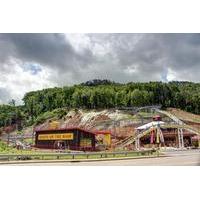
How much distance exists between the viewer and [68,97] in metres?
17.9

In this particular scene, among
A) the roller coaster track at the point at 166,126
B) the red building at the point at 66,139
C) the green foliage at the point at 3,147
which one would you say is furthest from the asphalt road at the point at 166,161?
the green foliage at the point at 3,147

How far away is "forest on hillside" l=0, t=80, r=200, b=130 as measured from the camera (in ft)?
56.9

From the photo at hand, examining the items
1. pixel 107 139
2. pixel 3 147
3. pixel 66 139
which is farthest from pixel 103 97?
pixel 3 147

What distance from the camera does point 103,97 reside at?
1902 centimetres

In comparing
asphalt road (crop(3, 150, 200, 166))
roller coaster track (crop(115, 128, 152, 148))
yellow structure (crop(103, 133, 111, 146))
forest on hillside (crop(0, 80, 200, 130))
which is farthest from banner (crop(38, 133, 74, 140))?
roller coaster track (crop(115, 128, 152, 148))

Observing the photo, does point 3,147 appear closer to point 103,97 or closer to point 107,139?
point 107,139

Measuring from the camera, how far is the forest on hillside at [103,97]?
17344mm

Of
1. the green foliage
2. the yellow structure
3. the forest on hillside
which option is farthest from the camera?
the yellow structure

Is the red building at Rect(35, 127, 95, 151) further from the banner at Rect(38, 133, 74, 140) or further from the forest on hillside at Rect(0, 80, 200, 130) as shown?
the forest on hillside at Rect(0, 80, 200, 130)

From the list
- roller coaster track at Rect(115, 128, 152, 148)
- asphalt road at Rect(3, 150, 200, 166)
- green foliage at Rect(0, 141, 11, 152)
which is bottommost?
asphalt road at Rect(3, 150, 200, 166)

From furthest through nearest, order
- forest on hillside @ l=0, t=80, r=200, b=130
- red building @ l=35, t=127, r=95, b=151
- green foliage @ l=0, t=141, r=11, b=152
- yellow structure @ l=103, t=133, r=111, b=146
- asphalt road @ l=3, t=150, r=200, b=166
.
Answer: yellow structure @ l=103, t=133, r=111, b=146
red building @ l=35, t=127, r=95, b=151
forest on hillside @ l=0, t=80, r=200, b=130
green foliage @ l=0, t=141, r=11, b=152
asphalt road @ l=3, t=150, r=200, b=166
